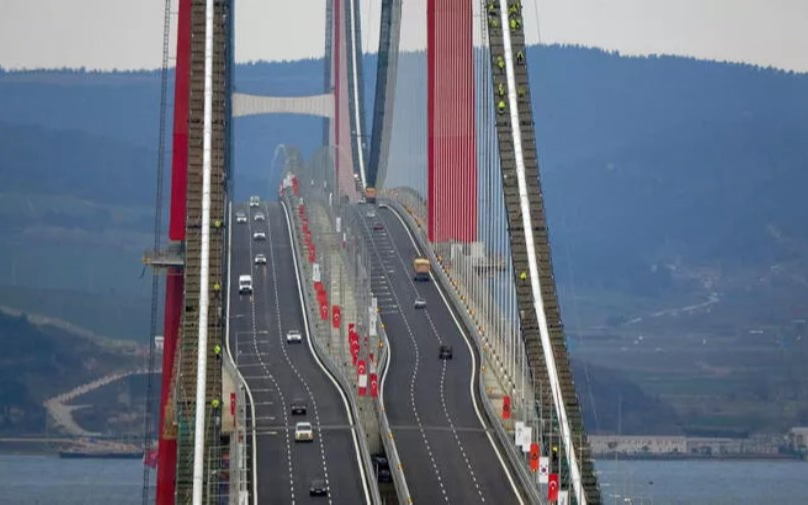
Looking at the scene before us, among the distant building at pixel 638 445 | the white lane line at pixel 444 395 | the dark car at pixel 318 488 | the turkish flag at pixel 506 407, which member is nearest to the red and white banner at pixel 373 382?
the white lane line at pixel 444 395

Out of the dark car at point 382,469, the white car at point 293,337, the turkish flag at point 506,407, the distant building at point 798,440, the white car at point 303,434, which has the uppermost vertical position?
the white car at point 293,337

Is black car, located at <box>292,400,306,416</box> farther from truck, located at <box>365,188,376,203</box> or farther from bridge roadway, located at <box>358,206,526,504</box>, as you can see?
truck, located at <box>365,188,376,203</box>

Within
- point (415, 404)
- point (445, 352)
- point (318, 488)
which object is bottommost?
point (318, 488)

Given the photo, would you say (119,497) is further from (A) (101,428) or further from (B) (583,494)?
(B) (583,494)

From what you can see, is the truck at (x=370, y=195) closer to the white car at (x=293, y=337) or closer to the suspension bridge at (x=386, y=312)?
the suspension bridge at (x=386, y=312)

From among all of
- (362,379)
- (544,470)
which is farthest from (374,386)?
(544,470)

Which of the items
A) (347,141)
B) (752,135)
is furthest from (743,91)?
(347,141)

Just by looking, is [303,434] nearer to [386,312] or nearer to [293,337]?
[293,337]

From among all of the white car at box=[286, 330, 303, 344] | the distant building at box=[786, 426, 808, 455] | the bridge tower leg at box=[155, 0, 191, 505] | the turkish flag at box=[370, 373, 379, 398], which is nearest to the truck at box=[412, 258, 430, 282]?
the white car at box=[286, 330, 303, 344]
